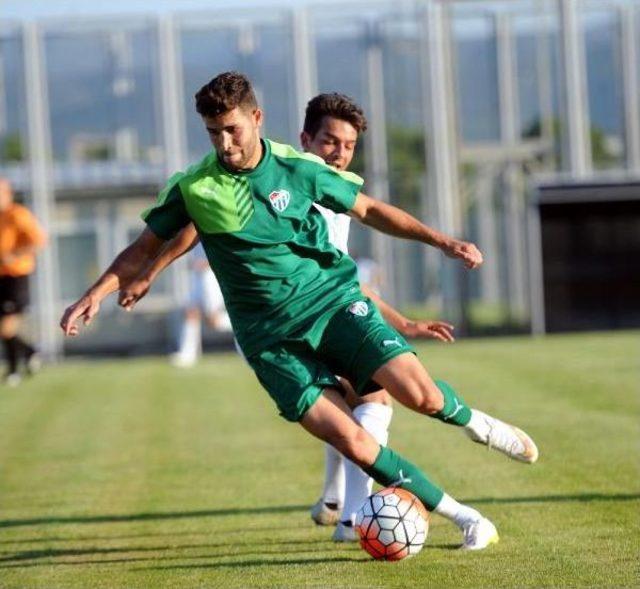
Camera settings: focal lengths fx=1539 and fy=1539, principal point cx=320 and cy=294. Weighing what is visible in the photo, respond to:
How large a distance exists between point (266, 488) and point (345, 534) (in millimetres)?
2161

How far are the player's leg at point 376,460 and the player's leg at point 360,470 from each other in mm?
559

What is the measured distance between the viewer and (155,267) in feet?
21.0

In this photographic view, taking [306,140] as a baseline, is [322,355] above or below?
below

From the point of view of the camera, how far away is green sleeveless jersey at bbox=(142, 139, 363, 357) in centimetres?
611

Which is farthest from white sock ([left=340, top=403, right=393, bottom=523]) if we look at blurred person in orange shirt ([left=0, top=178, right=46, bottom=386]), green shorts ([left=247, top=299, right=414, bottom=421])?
blurred person in orange shirt ([left=0, top=178, right=46, bottom=386])

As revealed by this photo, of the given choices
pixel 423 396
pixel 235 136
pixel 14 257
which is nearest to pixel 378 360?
pixel 423 396

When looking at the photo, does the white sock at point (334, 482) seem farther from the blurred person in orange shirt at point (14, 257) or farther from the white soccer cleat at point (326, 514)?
the blurred person in orange shirt at point (14, 257)

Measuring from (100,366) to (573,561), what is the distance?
1761 centimetres

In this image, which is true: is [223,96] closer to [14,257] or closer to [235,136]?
[235,136]

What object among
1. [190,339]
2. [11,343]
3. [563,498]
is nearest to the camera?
[563,498]

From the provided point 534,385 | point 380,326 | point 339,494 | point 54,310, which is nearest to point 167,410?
point 534,385

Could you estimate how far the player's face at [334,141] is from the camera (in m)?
7.10

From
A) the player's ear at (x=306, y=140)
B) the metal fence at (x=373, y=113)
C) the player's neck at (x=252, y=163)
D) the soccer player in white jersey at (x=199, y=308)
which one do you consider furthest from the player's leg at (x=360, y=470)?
the metal fence at (x=373, y=113)

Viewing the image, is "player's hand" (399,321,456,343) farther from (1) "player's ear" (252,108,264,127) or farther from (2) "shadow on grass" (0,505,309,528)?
(2) "shadow on grass" (0,505,309,528)
